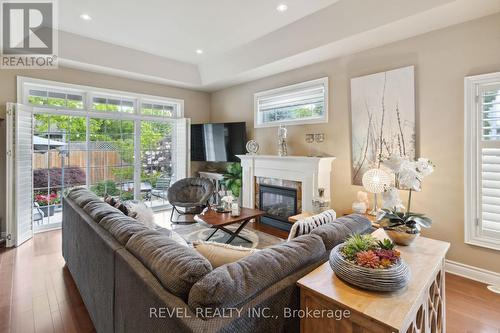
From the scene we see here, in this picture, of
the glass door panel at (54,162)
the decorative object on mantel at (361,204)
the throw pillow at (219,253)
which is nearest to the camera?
the throw pillow at (219,253)

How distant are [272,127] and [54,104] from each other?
3995mm

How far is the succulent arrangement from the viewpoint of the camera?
1.12 meters

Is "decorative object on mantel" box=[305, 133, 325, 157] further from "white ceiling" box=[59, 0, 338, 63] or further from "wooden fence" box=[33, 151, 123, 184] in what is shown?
"wooden fence" box=[33, 151, 123, 184]

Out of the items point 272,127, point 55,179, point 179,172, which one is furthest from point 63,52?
point 272,127

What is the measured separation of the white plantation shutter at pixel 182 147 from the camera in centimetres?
596

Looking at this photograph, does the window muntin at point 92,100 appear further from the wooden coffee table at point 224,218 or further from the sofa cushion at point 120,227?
the sofa cushion at point 120,227

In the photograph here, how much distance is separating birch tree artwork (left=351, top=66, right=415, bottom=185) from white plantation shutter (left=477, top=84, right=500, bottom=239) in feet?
2.14

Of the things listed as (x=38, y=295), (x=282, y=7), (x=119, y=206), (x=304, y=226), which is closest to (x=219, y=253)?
(x=304, y=226)

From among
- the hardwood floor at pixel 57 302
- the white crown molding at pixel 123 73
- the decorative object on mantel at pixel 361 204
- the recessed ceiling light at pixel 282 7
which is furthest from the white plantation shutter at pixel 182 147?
the decorative object on mantel at pixel 361 204

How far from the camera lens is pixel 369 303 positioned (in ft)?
3.30

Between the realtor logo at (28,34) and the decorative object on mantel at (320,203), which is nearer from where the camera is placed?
the realtor logo at (28,34)

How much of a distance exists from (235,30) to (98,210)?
3208 millimetres

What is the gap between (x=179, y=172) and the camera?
19.8ft

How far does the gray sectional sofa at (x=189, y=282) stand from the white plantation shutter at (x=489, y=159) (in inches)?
74.5
